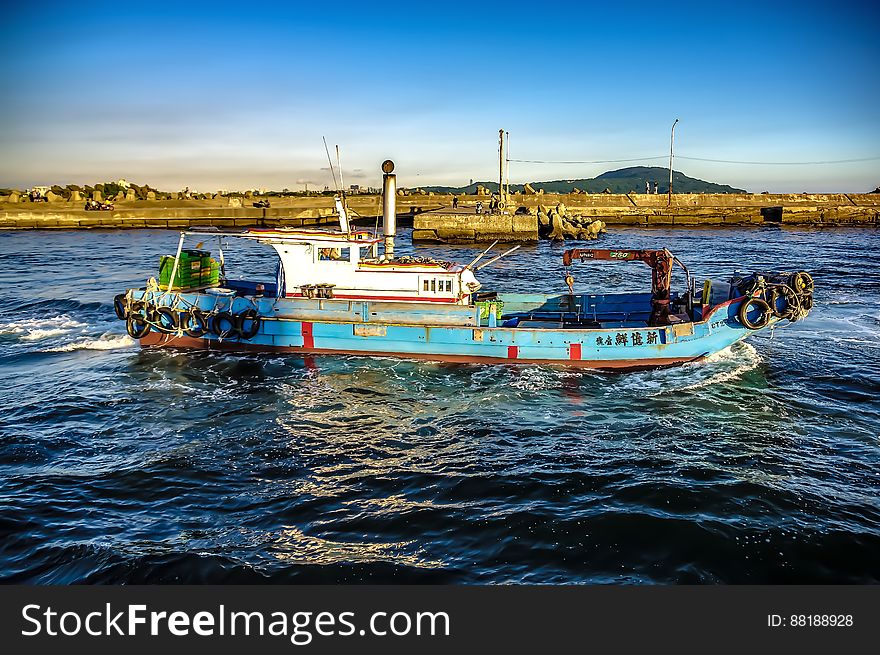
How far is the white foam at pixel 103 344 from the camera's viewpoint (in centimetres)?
2303

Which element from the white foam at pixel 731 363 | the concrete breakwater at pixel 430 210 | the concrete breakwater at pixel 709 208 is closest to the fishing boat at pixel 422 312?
the white foam at pixel 731 363

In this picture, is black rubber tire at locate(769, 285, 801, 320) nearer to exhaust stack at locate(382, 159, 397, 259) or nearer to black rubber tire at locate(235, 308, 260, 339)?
exhaust stack at locate(382, 159, 397, 259)

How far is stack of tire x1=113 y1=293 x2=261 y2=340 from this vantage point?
21.2m

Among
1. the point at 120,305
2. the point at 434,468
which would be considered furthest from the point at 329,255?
the point at 434,468

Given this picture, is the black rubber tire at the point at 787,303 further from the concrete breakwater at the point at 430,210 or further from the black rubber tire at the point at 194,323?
the concrete breakwater at the point at 430,210

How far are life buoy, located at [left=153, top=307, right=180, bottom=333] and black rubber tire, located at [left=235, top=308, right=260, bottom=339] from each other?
89.1 inches

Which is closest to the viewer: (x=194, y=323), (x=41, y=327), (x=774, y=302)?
(x=774, y=302)

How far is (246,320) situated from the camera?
69.5 ft

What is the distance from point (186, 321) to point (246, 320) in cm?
225

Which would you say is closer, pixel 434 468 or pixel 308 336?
pixel 434 468

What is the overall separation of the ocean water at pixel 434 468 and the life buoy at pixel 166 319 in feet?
3.13

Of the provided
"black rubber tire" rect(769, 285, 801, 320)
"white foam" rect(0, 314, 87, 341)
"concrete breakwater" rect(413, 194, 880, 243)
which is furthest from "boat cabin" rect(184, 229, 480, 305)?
"concrete breakwater" rect(413, 194, 880, 243)

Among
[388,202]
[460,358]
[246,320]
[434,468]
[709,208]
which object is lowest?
[434,468]

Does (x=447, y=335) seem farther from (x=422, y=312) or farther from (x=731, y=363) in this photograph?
(x=731, y=363)
